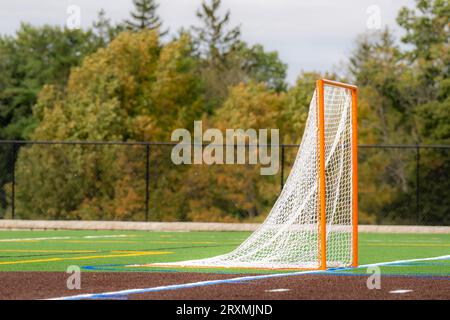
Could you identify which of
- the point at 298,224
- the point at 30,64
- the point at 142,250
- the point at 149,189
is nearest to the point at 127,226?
the point at 142,250

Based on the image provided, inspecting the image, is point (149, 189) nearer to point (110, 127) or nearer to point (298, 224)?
point (110, 127)

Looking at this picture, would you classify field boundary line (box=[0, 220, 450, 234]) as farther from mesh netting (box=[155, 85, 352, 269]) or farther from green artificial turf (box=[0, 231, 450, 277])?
mesh netting (box=[155, 85, 352, 269])

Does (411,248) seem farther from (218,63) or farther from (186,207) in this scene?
(218,63)

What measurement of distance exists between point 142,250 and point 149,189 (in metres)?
22.1

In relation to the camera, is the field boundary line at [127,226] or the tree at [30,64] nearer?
the field boundary line at [127,226]

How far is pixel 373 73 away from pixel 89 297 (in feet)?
153

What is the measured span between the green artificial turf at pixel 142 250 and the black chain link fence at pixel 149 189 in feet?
42.2

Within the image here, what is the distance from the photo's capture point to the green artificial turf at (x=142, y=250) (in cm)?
1351

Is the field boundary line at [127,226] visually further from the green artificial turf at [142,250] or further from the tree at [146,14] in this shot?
the tree at [146,14]

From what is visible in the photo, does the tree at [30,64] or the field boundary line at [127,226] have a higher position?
the tree at [30,64]

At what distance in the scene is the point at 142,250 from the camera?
17.6 m

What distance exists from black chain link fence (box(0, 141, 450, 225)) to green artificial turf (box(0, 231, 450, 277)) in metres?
12.9

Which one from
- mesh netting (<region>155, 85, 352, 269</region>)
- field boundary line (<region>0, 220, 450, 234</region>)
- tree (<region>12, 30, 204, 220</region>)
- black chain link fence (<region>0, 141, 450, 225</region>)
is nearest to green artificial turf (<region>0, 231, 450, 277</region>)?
mesh netting (<region>155, 85, 352, 269</region>)

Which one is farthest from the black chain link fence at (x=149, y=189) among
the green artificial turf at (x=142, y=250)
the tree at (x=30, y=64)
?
the tree at (x=30, y=64)
